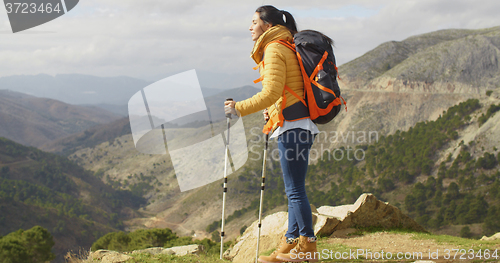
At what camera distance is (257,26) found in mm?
3705

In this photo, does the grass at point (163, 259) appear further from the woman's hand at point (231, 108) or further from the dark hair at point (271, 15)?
the dark hair at point (271, 15)

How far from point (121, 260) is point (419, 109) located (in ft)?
306

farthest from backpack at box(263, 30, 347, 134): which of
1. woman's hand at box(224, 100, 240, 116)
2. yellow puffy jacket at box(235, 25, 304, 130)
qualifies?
woman's hand at box(224, 100, 240, 116)

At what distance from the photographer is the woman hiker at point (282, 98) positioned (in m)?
3.42

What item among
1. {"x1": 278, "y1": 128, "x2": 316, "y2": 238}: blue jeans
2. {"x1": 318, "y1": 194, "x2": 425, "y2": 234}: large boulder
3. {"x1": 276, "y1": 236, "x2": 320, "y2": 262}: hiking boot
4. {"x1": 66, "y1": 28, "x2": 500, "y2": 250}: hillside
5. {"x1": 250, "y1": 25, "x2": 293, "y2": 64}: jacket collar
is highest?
{"x1": 250, "y1": 25, "x2": 293, "y2": 64}: jacket collar

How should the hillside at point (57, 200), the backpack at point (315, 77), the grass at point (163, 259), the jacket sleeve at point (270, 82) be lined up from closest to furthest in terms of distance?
the jacket sleeve at point (270, 82) < the backpack at point (315, 77) < the grass at point (163, 259) < the hillside at point (57, 200)

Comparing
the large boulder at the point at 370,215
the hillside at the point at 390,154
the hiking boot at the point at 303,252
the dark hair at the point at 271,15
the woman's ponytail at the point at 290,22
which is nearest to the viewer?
the dark hair at the point at 271,15

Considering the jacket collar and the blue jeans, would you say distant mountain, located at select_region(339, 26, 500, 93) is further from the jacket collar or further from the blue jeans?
the jacket collar

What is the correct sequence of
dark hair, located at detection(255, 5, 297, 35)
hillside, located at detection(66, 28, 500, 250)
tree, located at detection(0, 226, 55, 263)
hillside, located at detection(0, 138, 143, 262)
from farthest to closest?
1. hillside, located at detection(0, 138, 143, 262)
2. hillside, located at detection(66, 28, 500, 250)
3. tree, located at detection(0, 226, 55, 263)
4. dark hair, located at detection(255, 5, 297, 35)

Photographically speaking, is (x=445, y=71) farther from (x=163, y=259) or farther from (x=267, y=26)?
(x=267, y=26)

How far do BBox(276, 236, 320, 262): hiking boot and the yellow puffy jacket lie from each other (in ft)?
4.84

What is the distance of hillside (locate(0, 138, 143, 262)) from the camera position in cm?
7119

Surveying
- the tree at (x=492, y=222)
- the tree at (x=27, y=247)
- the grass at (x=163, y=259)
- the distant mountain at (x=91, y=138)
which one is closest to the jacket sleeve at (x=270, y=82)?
the grass at (x=163, y=259)

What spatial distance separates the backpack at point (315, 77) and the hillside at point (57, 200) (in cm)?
7696
